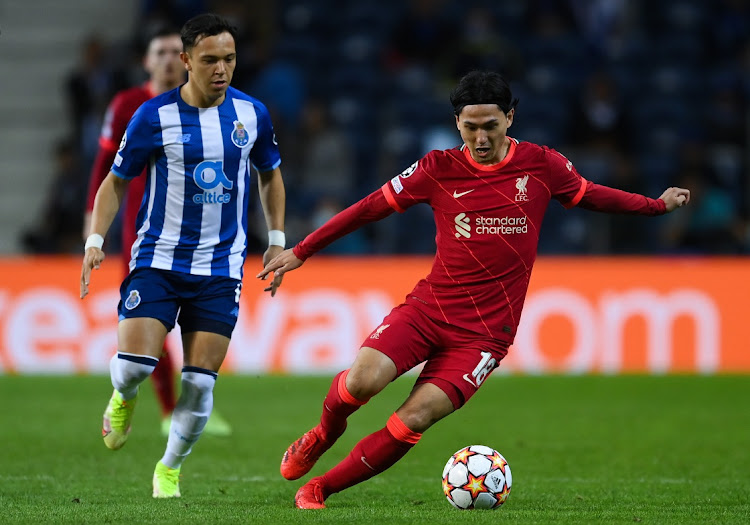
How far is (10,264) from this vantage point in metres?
13.0

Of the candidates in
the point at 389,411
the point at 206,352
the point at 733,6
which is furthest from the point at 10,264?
the point at 733,6

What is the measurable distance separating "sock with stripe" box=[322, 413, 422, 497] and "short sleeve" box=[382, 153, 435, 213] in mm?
1018

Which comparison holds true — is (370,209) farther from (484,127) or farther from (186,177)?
(186,177)

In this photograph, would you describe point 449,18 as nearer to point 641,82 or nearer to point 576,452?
point 641,82

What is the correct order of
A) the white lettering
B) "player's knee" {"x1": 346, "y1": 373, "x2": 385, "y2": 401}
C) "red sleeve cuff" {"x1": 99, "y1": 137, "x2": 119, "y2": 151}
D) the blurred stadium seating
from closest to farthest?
1. "player's knee" {"x1": 346, "y1": 373, "x2": 385, "y2": 401}
2. "red sleeve cuff" {"x1": 99, "y1": 137, "x2": 119, "y2": 151}
3. the white lettering
4. the blurred stadium seating

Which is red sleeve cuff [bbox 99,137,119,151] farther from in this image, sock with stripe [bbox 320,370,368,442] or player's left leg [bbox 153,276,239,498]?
sock with stripe [bbox 320,370,368,442]

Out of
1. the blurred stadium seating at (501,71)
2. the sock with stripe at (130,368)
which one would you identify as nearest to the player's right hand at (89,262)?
the sock with stripe at (130,368)

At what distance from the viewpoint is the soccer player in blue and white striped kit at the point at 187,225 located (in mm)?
5914

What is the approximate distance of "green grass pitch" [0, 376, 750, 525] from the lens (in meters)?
5.60

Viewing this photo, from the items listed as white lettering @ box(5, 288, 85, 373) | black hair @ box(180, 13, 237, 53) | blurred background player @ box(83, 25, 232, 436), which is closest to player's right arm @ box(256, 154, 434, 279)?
black hair @ box(180, 13, 237, 53)

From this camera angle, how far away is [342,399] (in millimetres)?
5645

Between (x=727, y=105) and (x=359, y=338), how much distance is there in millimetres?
5735

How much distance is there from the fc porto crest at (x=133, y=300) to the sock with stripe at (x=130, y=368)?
0.23 meters

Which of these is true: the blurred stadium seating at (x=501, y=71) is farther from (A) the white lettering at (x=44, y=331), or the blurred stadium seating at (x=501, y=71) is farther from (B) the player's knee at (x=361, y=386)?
(B) the player's knee at (x=361, y=386)
